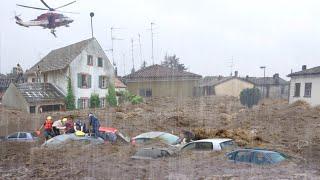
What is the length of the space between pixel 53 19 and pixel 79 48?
4.15 m

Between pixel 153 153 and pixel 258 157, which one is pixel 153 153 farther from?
pixel 258 157

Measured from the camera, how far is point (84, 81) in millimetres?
40469

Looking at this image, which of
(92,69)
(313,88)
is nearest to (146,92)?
(92,69)

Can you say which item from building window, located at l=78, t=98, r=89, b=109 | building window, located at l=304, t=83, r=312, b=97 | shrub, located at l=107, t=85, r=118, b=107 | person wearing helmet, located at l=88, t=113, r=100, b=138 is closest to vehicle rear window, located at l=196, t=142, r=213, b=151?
person wearing helmet, located at l=88, t=113, r=100, b=138

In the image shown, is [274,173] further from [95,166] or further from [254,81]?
[254,81]

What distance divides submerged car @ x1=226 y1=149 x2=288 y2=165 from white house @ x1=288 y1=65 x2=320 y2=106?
24.5 m

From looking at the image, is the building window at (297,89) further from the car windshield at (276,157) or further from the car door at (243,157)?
the car door at (243,157)

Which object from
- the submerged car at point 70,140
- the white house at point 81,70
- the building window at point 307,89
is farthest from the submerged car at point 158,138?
the white house at point 81,70

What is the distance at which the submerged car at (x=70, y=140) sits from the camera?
16.8 metres

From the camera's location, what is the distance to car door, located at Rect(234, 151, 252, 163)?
12.2 m

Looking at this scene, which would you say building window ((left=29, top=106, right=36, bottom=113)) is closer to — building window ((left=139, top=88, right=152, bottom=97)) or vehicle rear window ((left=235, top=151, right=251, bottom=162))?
building window ((left=139, top=88, right=152, bottom=97))

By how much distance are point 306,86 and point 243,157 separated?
1041 inches

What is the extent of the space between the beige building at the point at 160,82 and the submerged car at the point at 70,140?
105 ft

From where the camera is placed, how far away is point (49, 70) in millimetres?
41406
